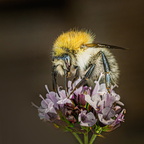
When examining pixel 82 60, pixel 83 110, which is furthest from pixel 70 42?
pixel 83 110

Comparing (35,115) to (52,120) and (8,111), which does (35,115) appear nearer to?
(8,111)

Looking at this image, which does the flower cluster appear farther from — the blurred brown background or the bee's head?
the blurred brown background

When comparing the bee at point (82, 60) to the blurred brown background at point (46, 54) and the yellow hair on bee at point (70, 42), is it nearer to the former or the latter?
the yellow hair on bee at point (70, 42)

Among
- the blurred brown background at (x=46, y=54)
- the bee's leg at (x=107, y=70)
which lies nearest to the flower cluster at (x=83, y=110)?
the bee's leg at (x=107, y=70)

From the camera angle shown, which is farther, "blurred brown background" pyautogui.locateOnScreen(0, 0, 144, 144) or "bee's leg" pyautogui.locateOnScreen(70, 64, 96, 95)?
"blurred brown background" pyautogui.locateOnScreen(0, 0, 144, 144)

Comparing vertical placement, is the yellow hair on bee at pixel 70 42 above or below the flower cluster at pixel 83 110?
above

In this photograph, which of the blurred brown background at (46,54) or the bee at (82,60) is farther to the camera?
the blurred brown background at (46,54)

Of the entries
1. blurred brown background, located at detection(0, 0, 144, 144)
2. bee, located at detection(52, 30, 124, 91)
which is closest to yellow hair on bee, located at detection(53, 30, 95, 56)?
bee, located at detection(52, 30, 124, 91)

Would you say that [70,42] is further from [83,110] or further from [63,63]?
[83,110]
